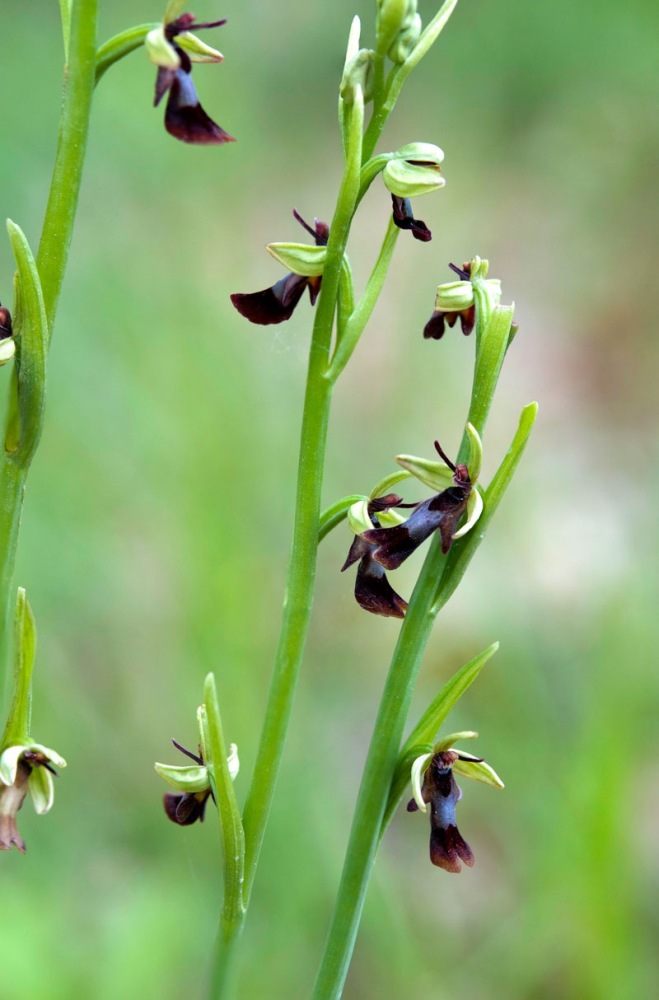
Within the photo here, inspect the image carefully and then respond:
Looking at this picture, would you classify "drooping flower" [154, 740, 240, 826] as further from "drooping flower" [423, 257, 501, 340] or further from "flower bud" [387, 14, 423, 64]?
"flower bud" [387, 14, 423, 64]

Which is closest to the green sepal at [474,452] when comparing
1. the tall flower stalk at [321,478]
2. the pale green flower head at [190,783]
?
the tall flower stalk at [321,478]

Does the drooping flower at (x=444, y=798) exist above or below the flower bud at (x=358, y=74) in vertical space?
below

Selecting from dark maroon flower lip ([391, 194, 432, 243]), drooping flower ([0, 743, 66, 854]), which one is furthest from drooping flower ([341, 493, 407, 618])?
drooping flower ([0, 743, 66, 854])

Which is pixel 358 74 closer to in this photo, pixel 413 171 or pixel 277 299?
pixel 413 171

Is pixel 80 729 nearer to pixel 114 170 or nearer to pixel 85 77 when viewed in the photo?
pixel 85 77

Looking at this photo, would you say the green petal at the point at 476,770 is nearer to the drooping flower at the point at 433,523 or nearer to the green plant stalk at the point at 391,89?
the drooping flower at the point at 433,523

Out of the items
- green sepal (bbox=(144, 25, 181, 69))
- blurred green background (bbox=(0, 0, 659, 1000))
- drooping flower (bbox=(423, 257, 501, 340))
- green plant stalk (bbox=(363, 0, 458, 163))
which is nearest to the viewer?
green sepal (bbox=(144, 25, 181, 69))
